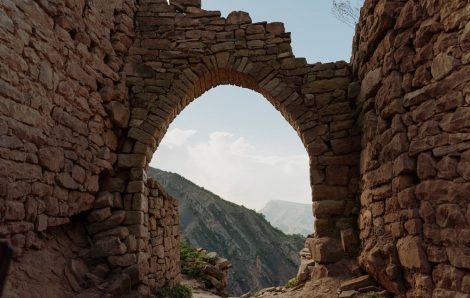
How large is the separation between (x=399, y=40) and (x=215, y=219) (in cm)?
2673

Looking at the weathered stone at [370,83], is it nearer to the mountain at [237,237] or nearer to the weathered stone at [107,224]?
the weathered stone at [107,224]

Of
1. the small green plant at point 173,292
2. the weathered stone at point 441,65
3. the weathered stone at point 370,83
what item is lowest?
the small green plant at point 173,292

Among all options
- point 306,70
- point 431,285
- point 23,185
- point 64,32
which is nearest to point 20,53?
point 64,32

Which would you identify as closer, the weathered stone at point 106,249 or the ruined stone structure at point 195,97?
the ruined stone structure at point 195,97

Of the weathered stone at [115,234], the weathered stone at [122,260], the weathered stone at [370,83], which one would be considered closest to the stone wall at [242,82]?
the weathered stone at [370,83]

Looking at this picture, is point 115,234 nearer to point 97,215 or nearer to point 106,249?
point 106,249

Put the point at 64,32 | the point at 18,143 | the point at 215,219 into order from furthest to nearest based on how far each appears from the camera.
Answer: the point at 215,219, the point at 64,32, the point at 18,143

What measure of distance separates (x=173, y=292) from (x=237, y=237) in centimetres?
2318

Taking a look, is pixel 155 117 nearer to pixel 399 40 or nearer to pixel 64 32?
pixel 64 32

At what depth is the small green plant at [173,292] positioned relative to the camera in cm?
598

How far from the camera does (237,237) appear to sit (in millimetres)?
28922

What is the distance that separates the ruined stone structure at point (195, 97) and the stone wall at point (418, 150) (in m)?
0.02

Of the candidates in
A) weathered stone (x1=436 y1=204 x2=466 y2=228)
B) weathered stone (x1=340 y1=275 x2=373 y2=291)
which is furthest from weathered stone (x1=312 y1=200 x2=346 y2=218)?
weathered stone (x1=436 y1=204 x2=466 y2=228)

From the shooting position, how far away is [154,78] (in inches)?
256
